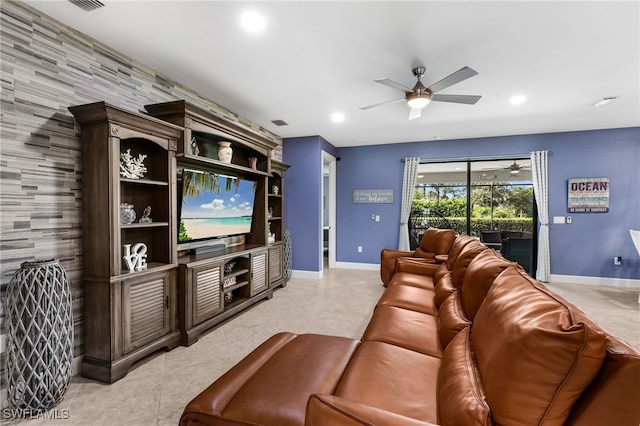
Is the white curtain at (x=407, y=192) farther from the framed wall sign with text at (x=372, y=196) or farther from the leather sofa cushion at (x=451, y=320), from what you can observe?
the leather sofa cushion at (x=451, y=320)

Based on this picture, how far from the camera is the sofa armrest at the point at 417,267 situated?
12.0 ft

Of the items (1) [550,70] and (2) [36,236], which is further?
(1) [550,70]

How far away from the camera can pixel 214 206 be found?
3.48 m

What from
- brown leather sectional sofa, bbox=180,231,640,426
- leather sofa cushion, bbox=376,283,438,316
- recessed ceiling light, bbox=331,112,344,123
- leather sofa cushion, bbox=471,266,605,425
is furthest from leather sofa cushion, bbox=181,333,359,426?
recessed ceiling light, bbox=331,112,344,123

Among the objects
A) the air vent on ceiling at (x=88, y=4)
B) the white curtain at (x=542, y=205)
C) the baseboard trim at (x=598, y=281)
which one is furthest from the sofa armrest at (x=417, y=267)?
the air vent on ceiling at (x=88, y=4)

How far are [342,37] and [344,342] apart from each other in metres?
2.23

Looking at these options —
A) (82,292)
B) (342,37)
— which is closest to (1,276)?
(82,292)

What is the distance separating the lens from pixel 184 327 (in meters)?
2.78

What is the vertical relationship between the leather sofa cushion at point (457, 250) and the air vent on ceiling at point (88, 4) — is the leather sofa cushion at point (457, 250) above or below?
below

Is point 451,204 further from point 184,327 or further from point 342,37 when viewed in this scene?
point 184,327

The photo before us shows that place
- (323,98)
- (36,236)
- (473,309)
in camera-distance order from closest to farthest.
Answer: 1. (473,309)
2. (36,236)
3. (323,98)

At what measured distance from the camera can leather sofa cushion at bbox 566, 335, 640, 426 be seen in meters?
0.75

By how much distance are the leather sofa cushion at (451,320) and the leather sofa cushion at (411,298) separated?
0.36 meters

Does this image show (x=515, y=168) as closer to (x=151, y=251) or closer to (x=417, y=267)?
(x=417, y=267)
